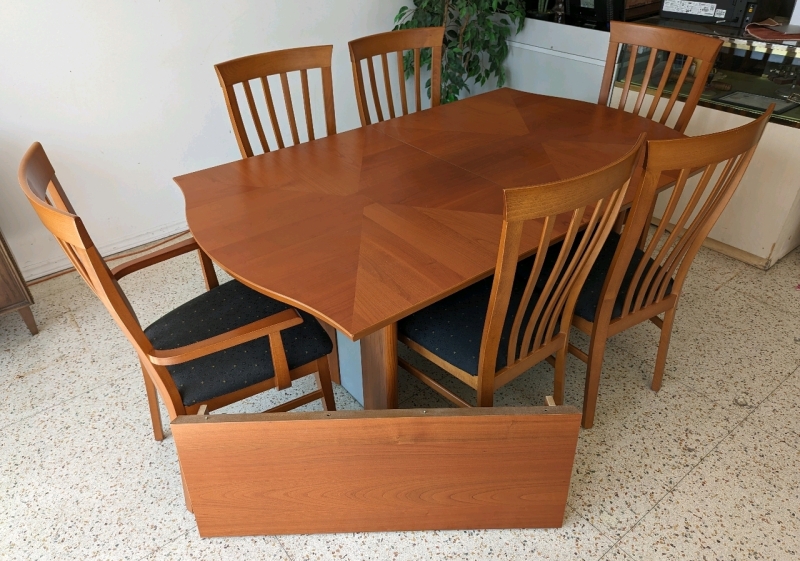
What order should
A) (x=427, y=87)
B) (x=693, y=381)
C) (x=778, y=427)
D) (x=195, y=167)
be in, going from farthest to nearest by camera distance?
(x=427, y=87)
(x=195, y=167)
(x=693, y=381)
(x=778, y=427)

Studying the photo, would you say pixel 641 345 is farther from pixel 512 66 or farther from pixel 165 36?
pixel 165 36

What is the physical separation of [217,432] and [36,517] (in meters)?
0.74

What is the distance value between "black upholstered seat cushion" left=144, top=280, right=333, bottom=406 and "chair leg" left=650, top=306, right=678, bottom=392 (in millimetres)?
1093

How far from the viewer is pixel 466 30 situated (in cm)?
314

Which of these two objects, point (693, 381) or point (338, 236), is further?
point (693, 381)

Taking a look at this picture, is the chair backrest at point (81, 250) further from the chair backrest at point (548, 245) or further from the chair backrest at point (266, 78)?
the chair backrest at point (548, 245)

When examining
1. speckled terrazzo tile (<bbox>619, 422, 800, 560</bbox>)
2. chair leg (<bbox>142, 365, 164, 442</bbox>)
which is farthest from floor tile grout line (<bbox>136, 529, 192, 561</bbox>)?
speckled terrazzo tile (<bbox>619, 422, 800, 560</bbox>)

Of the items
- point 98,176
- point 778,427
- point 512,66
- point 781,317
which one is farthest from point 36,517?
point 512,66

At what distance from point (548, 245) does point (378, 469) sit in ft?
2.14

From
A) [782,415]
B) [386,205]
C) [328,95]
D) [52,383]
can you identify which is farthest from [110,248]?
[782,415]

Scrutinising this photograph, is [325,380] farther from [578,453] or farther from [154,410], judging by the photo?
[578,453]

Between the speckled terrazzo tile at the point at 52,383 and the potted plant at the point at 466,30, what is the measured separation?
214 cm

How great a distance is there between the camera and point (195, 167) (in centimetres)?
291

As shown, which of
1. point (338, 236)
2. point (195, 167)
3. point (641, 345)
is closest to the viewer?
A: point (338, 236)
